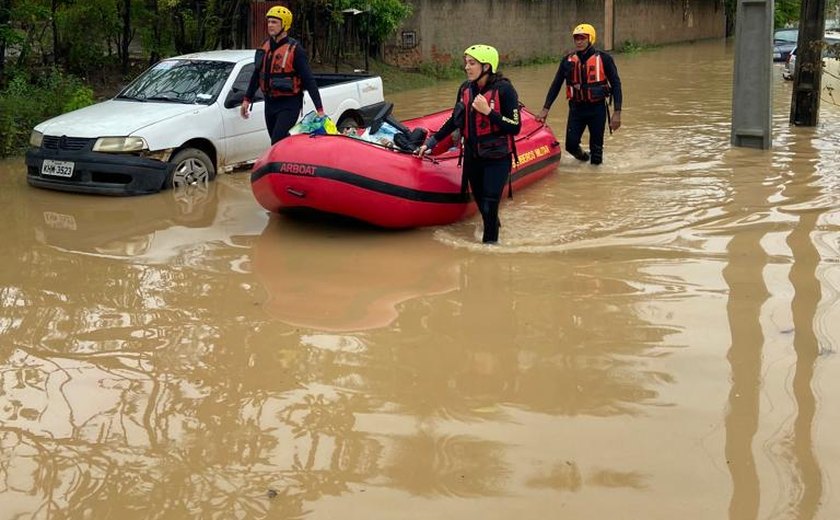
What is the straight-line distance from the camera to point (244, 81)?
10547mm

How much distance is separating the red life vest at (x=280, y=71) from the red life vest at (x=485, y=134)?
2385 millimetres

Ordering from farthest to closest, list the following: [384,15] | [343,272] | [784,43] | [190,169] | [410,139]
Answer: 1. [784,43]
2. [384,15]
3. [190,169]
4. [410,139]
5. [343,272]

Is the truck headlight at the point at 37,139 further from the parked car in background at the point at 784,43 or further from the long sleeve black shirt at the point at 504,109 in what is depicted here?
the parked car in background at the point at 784,43

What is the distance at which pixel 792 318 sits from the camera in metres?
5.91

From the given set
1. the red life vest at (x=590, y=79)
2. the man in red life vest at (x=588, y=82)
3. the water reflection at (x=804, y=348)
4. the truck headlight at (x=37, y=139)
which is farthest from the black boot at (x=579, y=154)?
the truck headlight at (x=37, y=139)

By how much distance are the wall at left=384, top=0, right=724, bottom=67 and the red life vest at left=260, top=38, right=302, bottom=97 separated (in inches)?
670

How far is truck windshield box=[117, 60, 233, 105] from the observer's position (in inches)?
402

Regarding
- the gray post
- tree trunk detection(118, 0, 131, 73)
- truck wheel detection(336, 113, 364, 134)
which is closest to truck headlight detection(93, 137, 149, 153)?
truck wheel detection(336, 113, 364, 134)

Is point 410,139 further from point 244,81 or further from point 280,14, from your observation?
Answer: point 244,81

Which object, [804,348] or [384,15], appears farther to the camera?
[384,15]

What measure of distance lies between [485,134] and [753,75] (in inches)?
250

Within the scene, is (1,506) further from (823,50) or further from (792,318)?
(823,50)

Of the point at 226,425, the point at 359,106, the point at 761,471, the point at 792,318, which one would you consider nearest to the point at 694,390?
the point at 761,471

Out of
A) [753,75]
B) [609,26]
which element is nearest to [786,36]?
[609,26]
